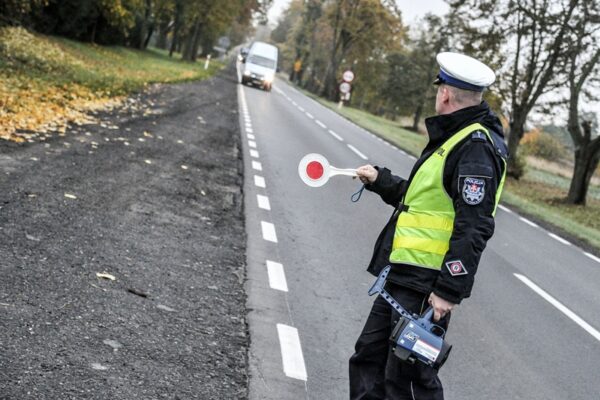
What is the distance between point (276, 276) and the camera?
→ 6.51 metres

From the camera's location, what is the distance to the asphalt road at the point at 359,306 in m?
4.90

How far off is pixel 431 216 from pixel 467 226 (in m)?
0.24

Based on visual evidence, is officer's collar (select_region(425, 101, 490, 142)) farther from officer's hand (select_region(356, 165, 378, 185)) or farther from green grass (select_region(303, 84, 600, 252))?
green grass (select_region(303, 84, 600, 252))

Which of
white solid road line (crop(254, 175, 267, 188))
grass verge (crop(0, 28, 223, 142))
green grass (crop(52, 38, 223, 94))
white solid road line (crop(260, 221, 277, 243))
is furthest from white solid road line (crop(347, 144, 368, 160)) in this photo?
white solid road line (crop(260, 221, 277, 243))

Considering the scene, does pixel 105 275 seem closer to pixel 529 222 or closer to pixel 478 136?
pixel 478 136

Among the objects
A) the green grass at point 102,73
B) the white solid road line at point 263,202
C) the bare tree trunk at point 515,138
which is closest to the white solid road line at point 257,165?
the white solid road line at point 263,202

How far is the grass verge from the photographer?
11.3 metres

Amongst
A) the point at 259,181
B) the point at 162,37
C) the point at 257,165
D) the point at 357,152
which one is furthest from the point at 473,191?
the point at 162,37

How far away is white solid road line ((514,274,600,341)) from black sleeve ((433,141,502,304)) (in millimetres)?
4516

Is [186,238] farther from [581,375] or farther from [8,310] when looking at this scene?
[581,375]

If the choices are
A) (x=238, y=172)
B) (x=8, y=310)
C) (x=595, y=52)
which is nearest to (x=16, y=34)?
(x=238, y=172)

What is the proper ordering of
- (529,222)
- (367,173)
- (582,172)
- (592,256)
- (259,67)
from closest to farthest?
(367,173) → (592,256) → (529,222) → (582,172) → (259,67)

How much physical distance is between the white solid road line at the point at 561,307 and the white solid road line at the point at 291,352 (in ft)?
11.8

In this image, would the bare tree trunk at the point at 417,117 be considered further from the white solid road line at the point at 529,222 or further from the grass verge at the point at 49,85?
the white solid road line at the point at 529,222
